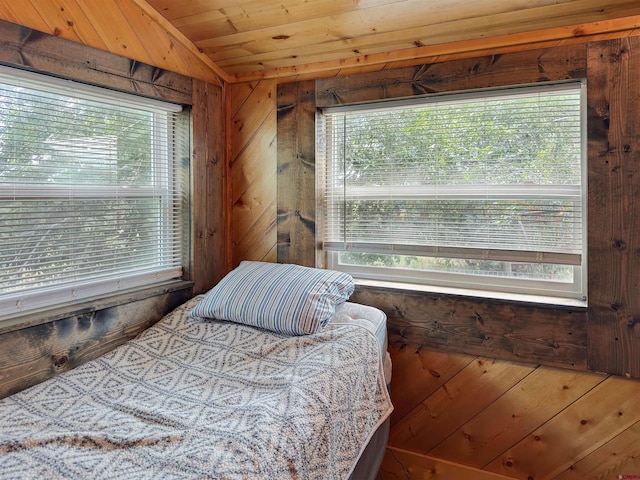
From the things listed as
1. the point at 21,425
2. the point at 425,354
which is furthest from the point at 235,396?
the point at 425,354

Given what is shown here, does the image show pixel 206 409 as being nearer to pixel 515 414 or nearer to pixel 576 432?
pixel 515 414

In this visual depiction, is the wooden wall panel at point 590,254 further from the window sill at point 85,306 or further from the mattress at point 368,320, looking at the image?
the window sill at point 85,306

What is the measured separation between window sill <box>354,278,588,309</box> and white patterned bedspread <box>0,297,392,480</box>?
46 cm

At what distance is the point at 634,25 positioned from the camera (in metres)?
1.66

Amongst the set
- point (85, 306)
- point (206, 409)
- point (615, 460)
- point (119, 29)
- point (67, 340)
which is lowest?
point (615, 460)

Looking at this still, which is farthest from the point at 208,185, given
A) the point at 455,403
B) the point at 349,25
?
the point at 455,403

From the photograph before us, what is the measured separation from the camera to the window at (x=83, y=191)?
1.60 meters

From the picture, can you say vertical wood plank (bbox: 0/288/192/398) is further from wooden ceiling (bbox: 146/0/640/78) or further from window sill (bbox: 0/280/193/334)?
wooden ceiling (bbox: 146/0/640/78)

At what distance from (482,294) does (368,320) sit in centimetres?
56

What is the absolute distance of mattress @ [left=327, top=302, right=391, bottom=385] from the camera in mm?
1826

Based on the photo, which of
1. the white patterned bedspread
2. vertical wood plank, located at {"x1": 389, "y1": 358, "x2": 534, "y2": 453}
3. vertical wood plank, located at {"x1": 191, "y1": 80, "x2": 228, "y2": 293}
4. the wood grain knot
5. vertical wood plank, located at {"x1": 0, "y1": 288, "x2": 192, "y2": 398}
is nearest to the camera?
the white patterned bedspread

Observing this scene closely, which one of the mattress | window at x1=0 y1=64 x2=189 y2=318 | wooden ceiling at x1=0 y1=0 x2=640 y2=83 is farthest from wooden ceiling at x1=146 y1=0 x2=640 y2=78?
the mattress

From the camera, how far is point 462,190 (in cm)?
200

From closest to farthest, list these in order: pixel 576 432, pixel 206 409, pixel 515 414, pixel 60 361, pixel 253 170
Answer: pixel 206 409 < pixel 60 361 < pixel 576 432 < pixel 515 414 < pixel 253 170
